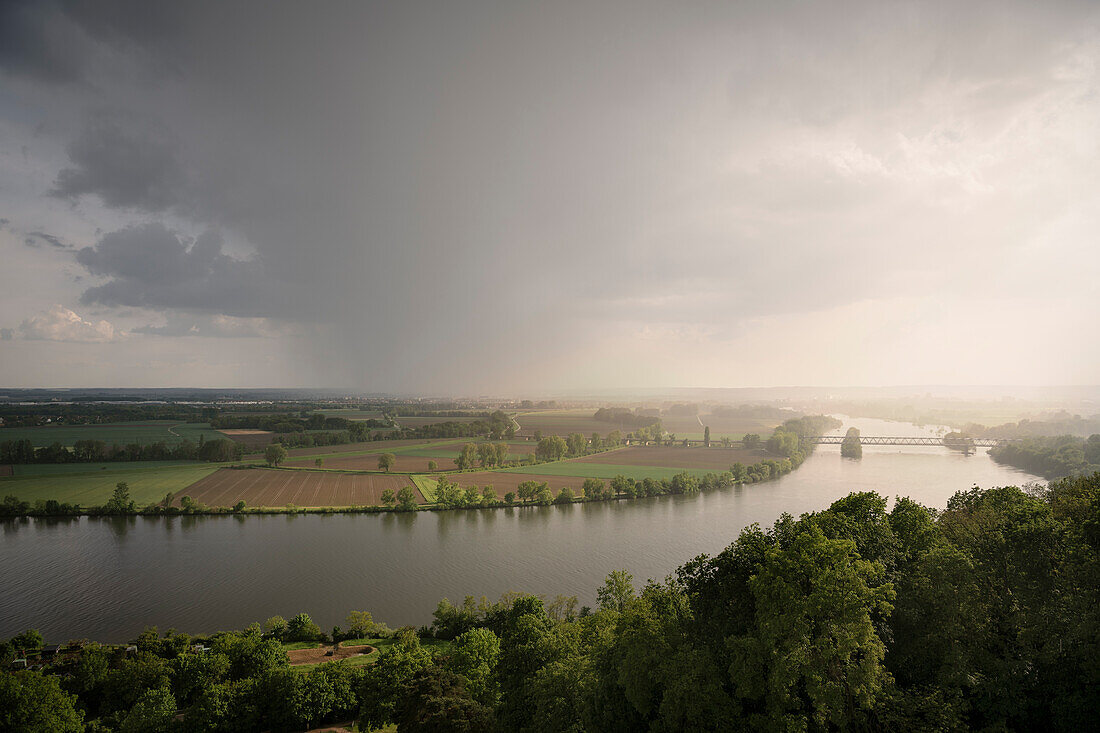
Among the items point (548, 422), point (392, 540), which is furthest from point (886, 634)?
point (548, 422)

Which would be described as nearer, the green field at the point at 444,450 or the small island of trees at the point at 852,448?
the green field at the point at 444,450

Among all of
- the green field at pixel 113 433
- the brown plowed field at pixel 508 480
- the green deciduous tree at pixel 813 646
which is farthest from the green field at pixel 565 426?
the green deciduous tree at pixel 813 646

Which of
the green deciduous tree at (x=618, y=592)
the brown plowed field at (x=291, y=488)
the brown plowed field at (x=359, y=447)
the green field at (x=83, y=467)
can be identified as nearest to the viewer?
the green deciduous tree at (x=618, y=592)

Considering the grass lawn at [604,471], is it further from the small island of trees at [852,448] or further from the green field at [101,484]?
the green field at [101,484]

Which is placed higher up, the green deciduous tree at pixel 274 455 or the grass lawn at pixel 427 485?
the green deciduous tree at pixel 274 455

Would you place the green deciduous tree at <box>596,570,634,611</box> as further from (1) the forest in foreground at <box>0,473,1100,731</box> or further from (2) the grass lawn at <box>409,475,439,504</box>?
(2) the grass lawn at <box>409,475,439,504</box>

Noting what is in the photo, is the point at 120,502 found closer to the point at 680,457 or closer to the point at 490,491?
the point at 490,491

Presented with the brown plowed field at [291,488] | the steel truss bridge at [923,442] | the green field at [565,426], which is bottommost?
the brown plowed field at [291,488]
